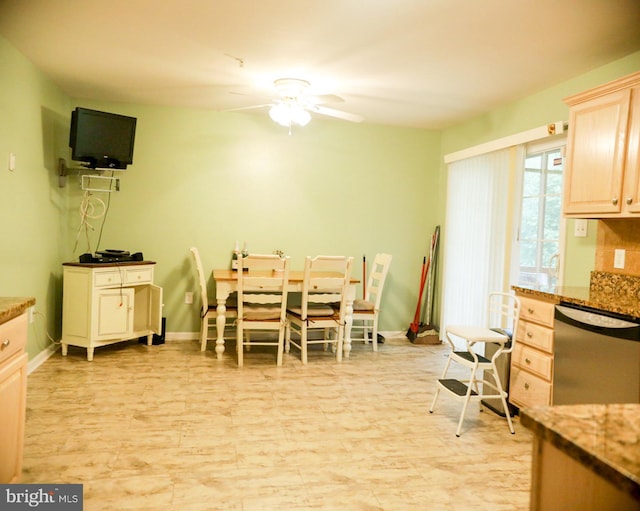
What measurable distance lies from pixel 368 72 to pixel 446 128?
2119 mm

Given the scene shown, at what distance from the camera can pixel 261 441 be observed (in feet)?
8.91

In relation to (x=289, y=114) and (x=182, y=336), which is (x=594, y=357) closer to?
(x=289, y=114)

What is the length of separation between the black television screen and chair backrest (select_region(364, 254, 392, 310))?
2.67m

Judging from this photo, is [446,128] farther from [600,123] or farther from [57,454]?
[57,454]

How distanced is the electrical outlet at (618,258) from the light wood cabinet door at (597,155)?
1.31 feet

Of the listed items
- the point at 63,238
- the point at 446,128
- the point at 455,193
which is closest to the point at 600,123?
the point at 455,193

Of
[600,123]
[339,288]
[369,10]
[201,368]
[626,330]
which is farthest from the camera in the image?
[339,288]

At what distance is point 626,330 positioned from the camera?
7.67ft

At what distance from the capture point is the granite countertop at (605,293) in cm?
249

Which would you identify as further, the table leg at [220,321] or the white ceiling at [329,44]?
the table leg at [220,321]

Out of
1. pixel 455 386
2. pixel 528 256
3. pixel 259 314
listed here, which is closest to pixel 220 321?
pixel 259 314

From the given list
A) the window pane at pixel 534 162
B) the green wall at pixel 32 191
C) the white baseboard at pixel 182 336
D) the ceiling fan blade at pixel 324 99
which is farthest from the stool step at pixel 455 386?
the green wall at pixel 32 191

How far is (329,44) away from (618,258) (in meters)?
2.37

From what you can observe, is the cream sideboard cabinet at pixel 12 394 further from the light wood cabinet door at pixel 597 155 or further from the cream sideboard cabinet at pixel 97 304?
the light wood cabinet door at pixel 597 155
